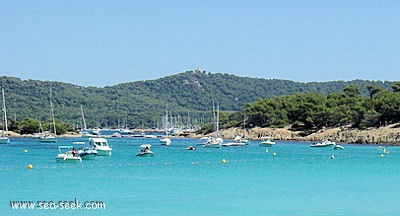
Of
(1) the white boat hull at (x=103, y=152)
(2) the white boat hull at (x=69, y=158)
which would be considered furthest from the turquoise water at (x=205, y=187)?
(1) the white boat hull at (x=103, y=152)

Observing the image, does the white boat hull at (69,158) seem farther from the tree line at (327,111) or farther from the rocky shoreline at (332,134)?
the tree line at (327,111)

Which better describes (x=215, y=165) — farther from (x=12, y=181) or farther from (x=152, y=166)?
(x=12, y=181)

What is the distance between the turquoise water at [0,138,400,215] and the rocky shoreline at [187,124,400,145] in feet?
210

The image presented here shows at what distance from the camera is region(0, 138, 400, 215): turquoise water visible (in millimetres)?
41969

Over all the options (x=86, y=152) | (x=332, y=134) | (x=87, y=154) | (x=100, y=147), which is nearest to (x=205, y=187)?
(x=87, y=154)

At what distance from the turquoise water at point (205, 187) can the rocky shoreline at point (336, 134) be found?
210 ft

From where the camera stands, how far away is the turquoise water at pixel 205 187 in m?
42.0

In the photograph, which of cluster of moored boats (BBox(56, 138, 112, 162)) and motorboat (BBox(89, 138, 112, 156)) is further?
motorboat (BBox(89, 138, 112, 156))

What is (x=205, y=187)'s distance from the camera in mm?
53562

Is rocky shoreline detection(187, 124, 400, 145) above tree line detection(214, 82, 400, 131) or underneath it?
underneath

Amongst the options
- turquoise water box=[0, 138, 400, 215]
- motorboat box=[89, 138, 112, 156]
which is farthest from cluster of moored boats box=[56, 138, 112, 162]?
turquoise water box=[0, 138, 400, 215]

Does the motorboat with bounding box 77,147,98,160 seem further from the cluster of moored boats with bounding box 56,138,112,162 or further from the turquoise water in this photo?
the turquoise water

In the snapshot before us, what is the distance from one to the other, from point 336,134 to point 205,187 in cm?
10685

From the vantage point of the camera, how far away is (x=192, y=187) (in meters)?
53.4
